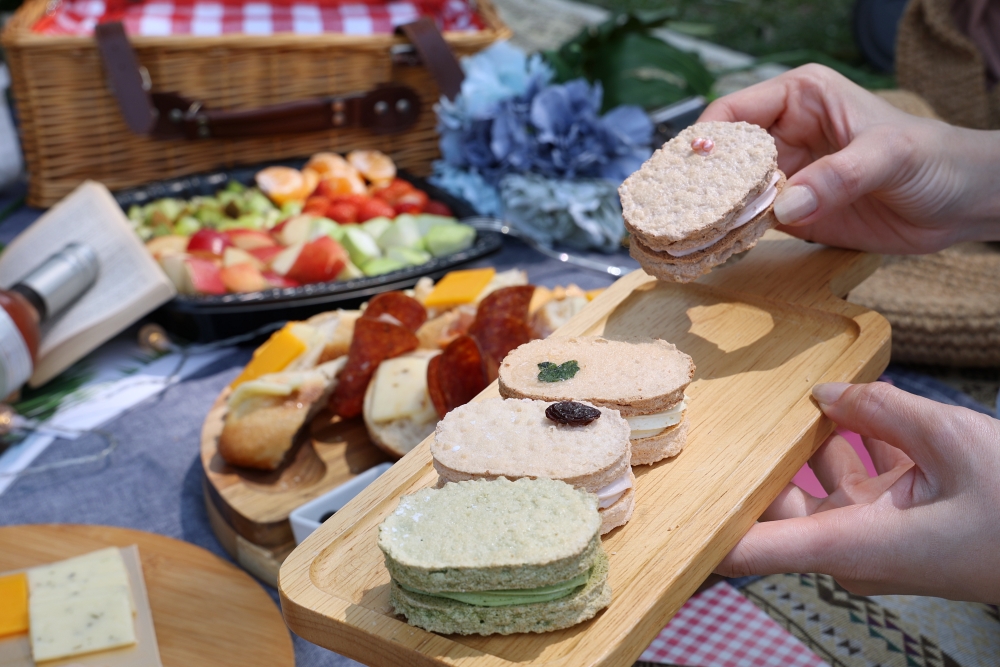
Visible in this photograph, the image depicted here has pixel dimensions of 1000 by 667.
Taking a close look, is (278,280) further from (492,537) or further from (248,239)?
(492,537)

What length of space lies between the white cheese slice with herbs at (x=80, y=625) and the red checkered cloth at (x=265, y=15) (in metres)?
2.85

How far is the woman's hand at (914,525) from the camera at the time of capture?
1.29 m

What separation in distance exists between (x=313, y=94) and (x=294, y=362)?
1722 mm

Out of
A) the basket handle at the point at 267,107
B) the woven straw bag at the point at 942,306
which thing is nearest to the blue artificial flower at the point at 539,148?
the basket handle at the point at 267,107

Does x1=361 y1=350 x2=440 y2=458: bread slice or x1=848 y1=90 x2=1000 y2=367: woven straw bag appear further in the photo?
x1=848 y1=90 x2=1000 y2=367: woven straw bag

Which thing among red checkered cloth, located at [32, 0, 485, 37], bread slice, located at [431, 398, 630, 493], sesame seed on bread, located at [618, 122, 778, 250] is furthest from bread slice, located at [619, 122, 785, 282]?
red checkered cloth, located at [32, 0, 485, 37]

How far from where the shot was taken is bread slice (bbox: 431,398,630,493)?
3.85ft

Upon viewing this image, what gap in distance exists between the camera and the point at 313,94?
11.2 ft

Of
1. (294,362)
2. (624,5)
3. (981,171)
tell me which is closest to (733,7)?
(624,5)

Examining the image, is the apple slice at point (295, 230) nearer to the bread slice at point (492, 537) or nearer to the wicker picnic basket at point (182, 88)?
the wicker picnic basket at point (182, 88)

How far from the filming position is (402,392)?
1875 mm

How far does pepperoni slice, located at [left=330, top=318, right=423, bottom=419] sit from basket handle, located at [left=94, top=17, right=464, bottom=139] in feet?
5.45

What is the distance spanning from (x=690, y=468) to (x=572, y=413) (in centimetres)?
30

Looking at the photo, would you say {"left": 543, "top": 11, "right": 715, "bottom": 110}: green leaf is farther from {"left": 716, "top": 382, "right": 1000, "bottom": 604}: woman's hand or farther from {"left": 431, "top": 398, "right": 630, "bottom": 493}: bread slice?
{"left": 431, "top": 398, "right": 630, "bottom": 493}: bread slice
